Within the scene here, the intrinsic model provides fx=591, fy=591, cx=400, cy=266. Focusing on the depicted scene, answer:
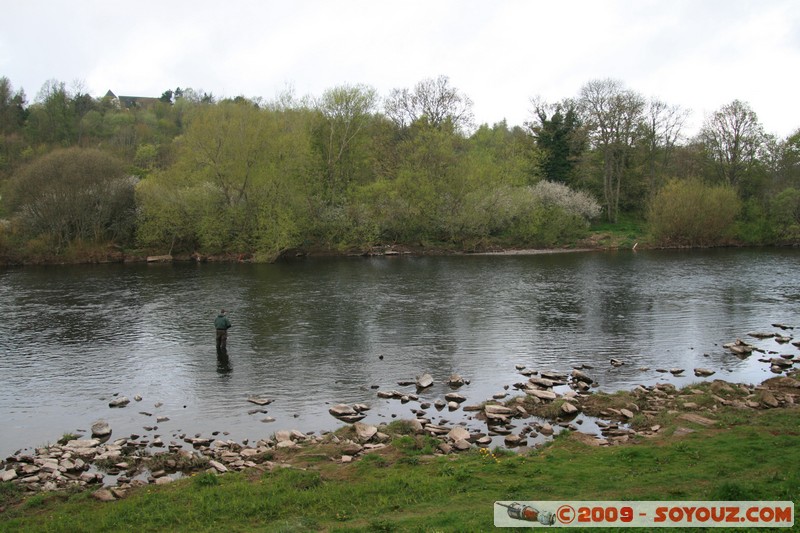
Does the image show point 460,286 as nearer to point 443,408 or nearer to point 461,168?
point 443,408

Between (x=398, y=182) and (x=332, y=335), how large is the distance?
54.0m

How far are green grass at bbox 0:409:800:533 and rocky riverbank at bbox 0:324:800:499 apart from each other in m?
1.19

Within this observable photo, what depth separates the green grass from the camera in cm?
1108

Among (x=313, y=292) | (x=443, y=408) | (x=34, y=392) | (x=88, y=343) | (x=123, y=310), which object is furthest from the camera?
(x=313, y=292)

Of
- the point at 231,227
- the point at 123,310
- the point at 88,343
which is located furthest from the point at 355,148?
the point at 88,343

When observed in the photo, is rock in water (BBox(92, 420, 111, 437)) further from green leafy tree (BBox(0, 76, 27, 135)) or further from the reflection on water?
green leafy tree (BBox(0, 76, 27, 135))

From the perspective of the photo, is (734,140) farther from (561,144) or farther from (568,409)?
(568,409)

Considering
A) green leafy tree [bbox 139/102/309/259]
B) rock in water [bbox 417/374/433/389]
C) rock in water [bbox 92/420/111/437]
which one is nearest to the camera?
rock in water [bbox 92/420/111/437]

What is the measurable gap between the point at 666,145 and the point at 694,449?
94569 mm

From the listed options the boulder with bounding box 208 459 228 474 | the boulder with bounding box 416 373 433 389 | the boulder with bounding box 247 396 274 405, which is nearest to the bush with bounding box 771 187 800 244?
the boulder with bounding box 416 373 433 389

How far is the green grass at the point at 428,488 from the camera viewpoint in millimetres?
11078

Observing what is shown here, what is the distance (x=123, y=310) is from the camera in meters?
41.8

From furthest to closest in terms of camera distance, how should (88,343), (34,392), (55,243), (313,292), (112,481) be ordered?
(55,243)
(313,292)
(88,343)
(34,392)
(112,481)

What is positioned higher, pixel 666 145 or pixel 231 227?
pixel 666 145
